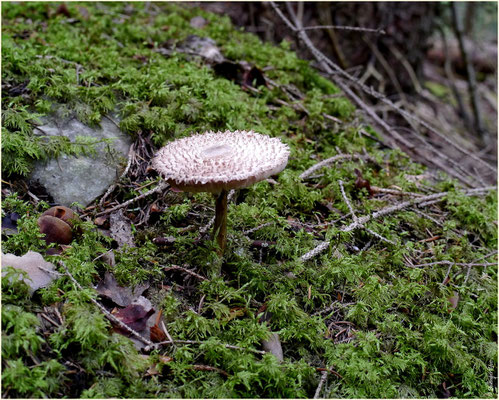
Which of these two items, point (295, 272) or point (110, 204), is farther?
point (110, 204)

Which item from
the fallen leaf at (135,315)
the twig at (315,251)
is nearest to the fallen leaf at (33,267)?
the fallen leaf at (135,315)

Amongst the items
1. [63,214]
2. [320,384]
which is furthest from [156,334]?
[63,214]

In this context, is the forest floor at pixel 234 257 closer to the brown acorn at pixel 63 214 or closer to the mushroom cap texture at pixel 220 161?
the brown acorn at pixel 63 214

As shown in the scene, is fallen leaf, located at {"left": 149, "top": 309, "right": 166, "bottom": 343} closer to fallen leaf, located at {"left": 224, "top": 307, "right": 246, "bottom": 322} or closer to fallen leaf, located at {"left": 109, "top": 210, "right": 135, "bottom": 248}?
fallen leaf, located at {"left": 224, "top": 307, "right": 246, "bottom": 322}

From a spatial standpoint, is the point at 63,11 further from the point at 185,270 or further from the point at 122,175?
the point at 185,270

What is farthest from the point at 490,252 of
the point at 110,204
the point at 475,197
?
the point at 110,204

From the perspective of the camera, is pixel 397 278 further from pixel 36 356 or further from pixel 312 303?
pixel 36 356
